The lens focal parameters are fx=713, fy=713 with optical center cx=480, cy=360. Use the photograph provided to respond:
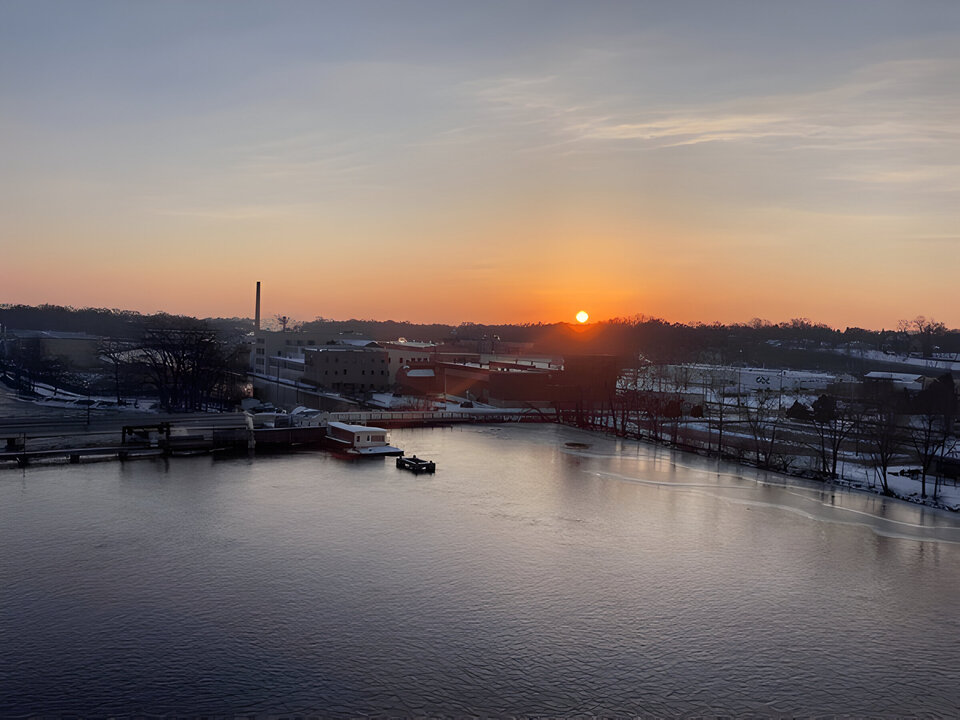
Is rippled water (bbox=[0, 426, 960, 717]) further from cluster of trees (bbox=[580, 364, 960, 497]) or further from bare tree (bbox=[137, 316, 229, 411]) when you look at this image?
bare tree (bbox=[137, 316, 229, 411])

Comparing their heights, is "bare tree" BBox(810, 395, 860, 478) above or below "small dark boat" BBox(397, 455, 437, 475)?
above

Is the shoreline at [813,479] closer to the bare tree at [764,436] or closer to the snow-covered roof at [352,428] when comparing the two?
the bare tree at [764,436]

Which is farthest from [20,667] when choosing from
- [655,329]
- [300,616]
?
[655,329]

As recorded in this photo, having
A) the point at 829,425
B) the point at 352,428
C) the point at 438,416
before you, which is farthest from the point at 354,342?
the point at 829,425

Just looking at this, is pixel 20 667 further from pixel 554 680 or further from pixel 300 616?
pixel 554 680

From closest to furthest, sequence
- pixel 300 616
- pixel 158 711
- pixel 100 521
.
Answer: pixel 158 711
pixel 300 616
pixel 100 521

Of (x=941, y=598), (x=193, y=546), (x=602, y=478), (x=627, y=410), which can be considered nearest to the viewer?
(x=941, y=598)

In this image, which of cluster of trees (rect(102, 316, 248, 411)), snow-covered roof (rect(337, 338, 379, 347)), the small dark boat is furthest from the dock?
snow-covered roof (rect(337, 338, 379, 347))
